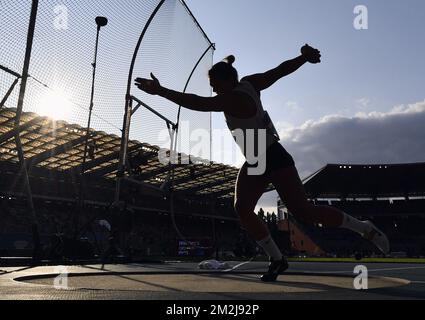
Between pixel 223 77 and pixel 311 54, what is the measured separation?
0.79 metres

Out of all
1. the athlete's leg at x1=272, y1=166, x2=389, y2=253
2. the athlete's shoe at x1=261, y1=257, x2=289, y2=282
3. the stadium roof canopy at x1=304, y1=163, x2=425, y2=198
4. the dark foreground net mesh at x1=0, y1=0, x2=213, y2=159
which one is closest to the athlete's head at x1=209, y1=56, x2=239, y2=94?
the athlete's leg at x1=272, y1=166, x2=389, y2=253

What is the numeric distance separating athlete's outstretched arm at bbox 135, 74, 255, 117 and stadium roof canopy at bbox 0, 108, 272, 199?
447 inches

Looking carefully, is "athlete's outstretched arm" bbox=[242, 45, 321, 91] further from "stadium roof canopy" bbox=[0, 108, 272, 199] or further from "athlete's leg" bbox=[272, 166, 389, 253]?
"stadium roof canopy" bbox=[0, 108, 272, 199]

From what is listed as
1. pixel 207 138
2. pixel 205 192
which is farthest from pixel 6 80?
pixel 205 192

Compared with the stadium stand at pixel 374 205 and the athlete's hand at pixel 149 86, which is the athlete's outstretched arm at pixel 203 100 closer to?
the athlete's hand at pixel 149 86

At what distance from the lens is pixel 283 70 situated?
155 inches

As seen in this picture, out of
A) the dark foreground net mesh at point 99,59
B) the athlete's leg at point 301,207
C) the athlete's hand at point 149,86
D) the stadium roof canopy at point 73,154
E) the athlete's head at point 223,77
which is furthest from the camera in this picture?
the stadium roof canopy at point 73,154

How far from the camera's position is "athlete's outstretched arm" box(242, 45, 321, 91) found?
386 cm

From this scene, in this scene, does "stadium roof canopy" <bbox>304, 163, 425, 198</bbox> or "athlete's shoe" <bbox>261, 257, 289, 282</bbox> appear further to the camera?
"stadium roof canopy" <bbox>304, 163, 425, 198</bbox>

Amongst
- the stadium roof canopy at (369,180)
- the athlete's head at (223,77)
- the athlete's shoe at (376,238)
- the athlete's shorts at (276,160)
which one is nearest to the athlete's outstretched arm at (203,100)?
the athlete's head at (223,77)

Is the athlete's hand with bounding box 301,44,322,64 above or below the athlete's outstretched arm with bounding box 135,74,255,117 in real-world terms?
above

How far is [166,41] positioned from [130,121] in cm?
243

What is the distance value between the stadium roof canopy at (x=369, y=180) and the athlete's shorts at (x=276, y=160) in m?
41.6

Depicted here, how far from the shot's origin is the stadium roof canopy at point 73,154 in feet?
78.0
